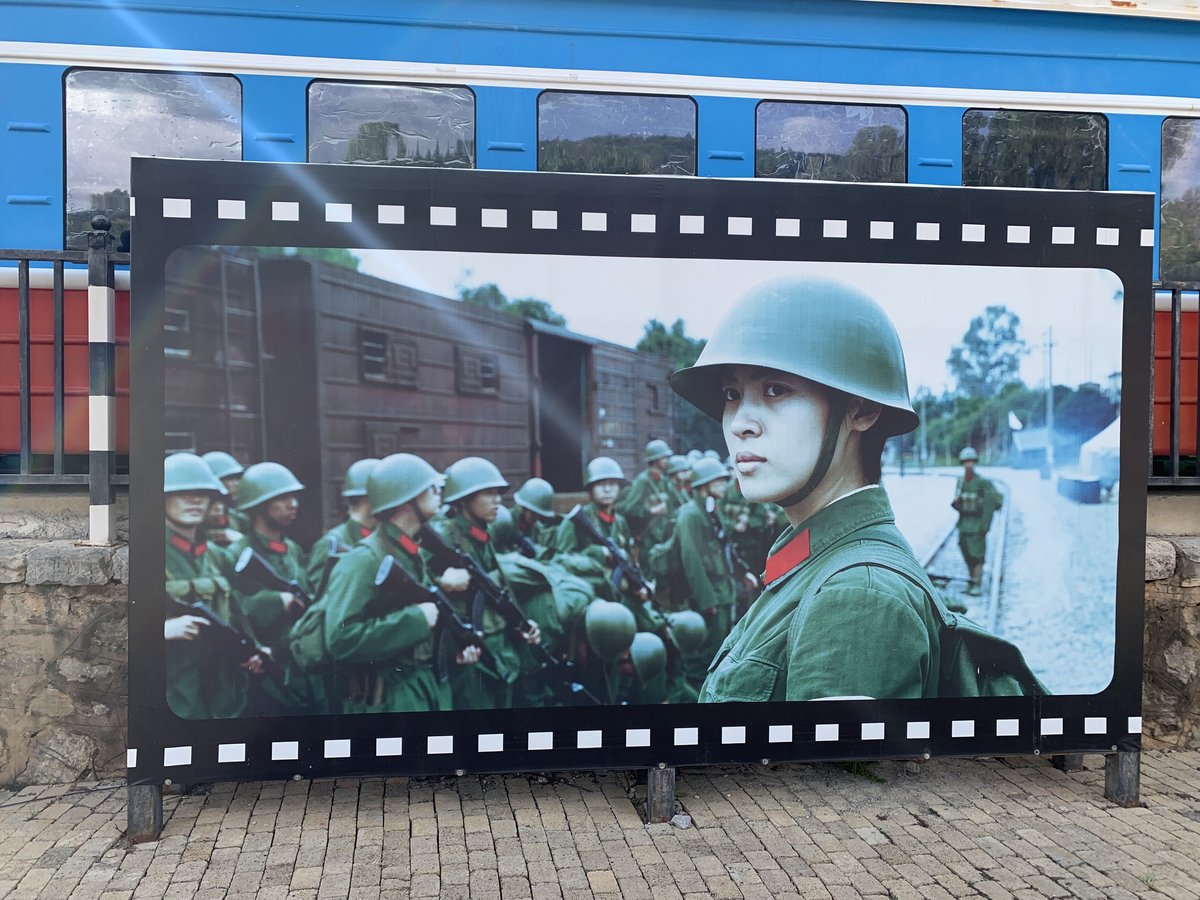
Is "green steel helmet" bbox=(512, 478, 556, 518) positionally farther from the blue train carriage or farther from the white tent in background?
the white tent in background

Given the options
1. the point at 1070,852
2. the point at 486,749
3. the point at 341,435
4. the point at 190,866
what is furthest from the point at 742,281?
the point at 190,866

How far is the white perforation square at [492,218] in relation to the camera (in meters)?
3.21

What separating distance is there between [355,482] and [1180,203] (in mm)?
4656

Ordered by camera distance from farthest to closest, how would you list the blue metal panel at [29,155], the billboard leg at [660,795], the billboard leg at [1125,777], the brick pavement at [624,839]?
the blue metal panel at [29,155], the billboard leg at [1125,777], the billboard leg at [660,795], the brick pavement at [624,839]

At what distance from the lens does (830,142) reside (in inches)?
182

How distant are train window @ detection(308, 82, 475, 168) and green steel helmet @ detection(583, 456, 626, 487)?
1.90 meters

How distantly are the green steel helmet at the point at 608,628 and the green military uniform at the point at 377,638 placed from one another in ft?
1.91

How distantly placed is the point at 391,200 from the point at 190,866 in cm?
246

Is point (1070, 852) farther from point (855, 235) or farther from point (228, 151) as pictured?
point (228, 151)

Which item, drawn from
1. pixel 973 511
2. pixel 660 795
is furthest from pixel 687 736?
pixel 973 511

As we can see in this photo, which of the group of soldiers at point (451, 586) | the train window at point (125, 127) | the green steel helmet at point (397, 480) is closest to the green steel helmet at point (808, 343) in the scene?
the group of soldiers at point (451, 586)

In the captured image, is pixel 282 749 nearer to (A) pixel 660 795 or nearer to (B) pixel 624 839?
(B) pixel 624 839

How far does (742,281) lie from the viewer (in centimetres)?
333

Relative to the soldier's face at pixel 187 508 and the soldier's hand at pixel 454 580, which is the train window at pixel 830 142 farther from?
the soldier's face at pixel 187 508
